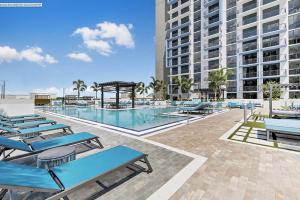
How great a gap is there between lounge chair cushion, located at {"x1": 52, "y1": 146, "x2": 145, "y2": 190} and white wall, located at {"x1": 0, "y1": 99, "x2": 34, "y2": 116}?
1287cm

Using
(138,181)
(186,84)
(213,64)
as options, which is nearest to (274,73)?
(213,64)

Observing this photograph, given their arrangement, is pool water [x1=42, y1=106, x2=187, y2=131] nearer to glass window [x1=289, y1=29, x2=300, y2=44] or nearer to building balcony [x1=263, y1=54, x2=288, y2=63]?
building balcony [x1=263, y1=54, x2=288, y2=63]

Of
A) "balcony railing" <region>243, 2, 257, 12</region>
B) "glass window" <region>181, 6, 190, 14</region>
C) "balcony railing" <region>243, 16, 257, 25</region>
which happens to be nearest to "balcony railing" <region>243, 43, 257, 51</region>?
"balcony railing" <region>243, 16, 257, 25</region>

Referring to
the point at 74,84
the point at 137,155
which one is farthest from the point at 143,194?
the point at 74,84

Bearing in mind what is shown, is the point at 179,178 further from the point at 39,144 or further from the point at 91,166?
the point at 39,144

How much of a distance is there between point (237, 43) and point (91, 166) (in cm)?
4534

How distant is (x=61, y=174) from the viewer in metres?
2.77

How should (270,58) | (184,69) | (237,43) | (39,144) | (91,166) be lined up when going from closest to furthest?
(91,166) < (39,144) < (270,58) < (237,43) < (184,69)

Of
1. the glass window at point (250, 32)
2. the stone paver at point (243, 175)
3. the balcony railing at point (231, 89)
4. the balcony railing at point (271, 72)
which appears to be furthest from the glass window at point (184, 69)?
the stone paver at point (243, 175)

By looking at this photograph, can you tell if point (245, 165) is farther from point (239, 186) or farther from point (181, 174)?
point (181, 174)

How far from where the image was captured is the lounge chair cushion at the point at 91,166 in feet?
8.77

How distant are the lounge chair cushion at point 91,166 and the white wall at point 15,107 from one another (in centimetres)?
1287

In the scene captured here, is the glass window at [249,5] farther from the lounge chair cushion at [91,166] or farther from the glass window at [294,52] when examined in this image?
the lounge chair cushion at [91,166]

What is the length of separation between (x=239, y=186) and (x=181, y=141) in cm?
319
